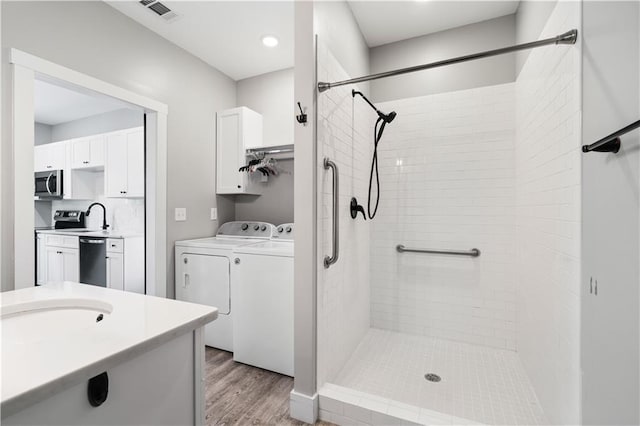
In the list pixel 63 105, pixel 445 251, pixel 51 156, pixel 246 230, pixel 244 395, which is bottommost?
pixel 244 395

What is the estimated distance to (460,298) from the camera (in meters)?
2.47

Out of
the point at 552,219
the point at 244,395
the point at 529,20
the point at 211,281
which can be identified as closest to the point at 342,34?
the point at 529,20

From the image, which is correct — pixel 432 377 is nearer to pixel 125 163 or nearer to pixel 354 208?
pixel 354 208

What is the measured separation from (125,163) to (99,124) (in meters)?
1.60

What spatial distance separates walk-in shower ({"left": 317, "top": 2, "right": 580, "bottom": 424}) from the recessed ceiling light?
85 centimetres

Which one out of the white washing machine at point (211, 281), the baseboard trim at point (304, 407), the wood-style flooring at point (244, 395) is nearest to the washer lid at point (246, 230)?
the white washing machine at point (211, 281)

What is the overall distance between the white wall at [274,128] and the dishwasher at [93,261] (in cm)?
153

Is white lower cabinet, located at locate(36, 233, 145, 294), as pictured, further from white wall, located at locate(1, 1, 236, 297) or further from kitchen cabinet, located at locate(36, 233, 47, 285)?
white wall, located at locate(1, 1, 236, 297)

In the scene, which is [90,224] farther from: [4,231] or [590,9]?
[590,9]

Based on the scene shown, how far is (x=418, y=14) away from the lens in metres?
2.31

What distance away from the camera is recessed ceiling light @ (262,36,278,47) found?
2.59 metres

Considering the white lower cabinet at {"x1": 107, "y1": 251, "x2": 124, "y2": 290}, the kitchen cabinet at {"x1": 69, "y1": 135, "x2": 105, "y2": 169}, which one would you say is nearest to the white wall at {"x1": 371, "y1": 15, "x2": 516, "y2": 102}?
the white lower cabinet at {"x1": 107, "y1": 251, "x2": 124, "y2": 290}

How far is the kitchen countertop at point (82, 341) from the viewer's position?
1.73ft

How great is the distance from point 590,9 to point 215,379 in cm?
275
